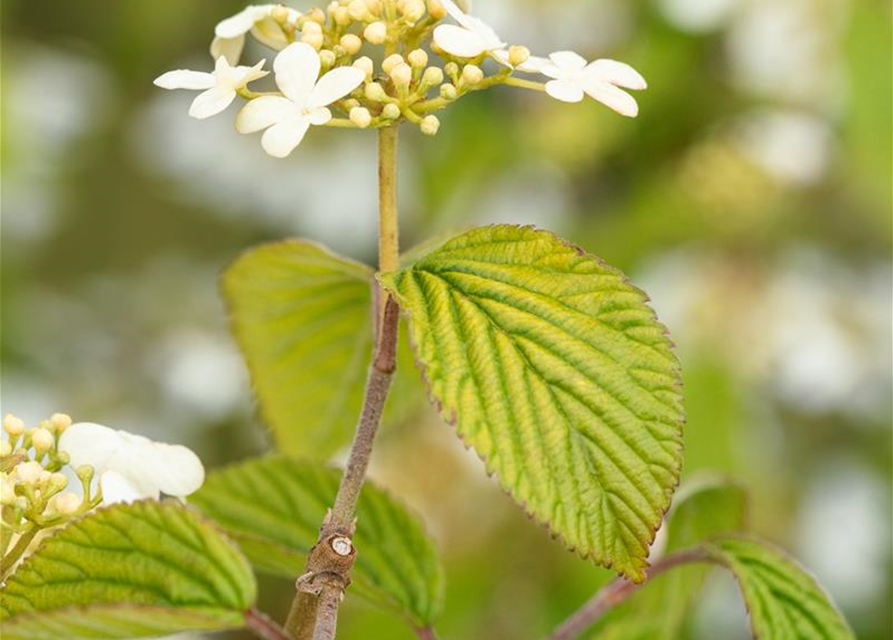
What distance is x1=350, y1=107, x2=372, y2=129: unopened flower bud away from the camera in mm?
296

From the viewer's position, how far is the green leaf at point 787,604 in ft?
1.13

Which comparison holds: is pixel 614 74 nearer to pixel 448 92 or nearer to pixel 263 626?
pixel 448 92

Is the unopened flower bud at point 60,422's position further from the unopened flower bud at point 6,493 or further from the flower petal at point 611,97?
the flower petal at point 611,97

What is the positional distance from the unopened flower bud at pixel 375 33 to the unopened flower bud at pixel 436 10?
13mm

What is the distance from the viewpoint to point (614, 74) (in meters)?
0.33

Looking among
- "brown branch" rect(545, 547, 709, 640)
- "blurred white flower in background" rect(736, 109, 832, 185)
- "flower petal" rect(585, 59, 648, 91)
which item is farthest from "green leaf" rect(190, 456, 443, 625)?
"blurred white flower in background" rect(736, 109, 832, 185)

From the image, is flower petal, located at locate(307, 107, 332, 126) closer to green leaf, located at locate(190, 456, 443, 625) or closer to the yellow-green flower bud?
the yellow-green flower bud

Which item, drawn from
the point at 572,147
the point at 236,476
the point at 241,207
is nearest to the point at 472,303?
the point at 236,476

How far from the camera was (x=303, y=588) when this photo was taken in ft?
0.96

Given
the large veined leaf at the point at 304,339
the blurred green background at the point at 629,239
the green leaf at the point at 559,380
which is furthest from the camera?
the blurred green background at the point at 629,239

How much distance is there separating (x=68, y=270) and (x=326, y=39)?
159 cm

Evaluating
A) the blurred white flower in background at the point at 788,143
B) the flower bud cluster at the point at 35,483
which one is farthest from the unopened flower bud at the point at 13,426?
the blurred white flower in background at the point at 788,143

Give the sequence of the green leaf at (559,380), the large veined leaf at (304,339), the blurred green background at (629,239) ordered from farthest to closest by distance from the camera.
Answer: the blurred green background at (629,239) → the large veined leaf at (304,339) → the green leaf at (559,380)

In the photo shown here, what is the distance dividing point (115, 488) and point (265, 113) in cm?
9
